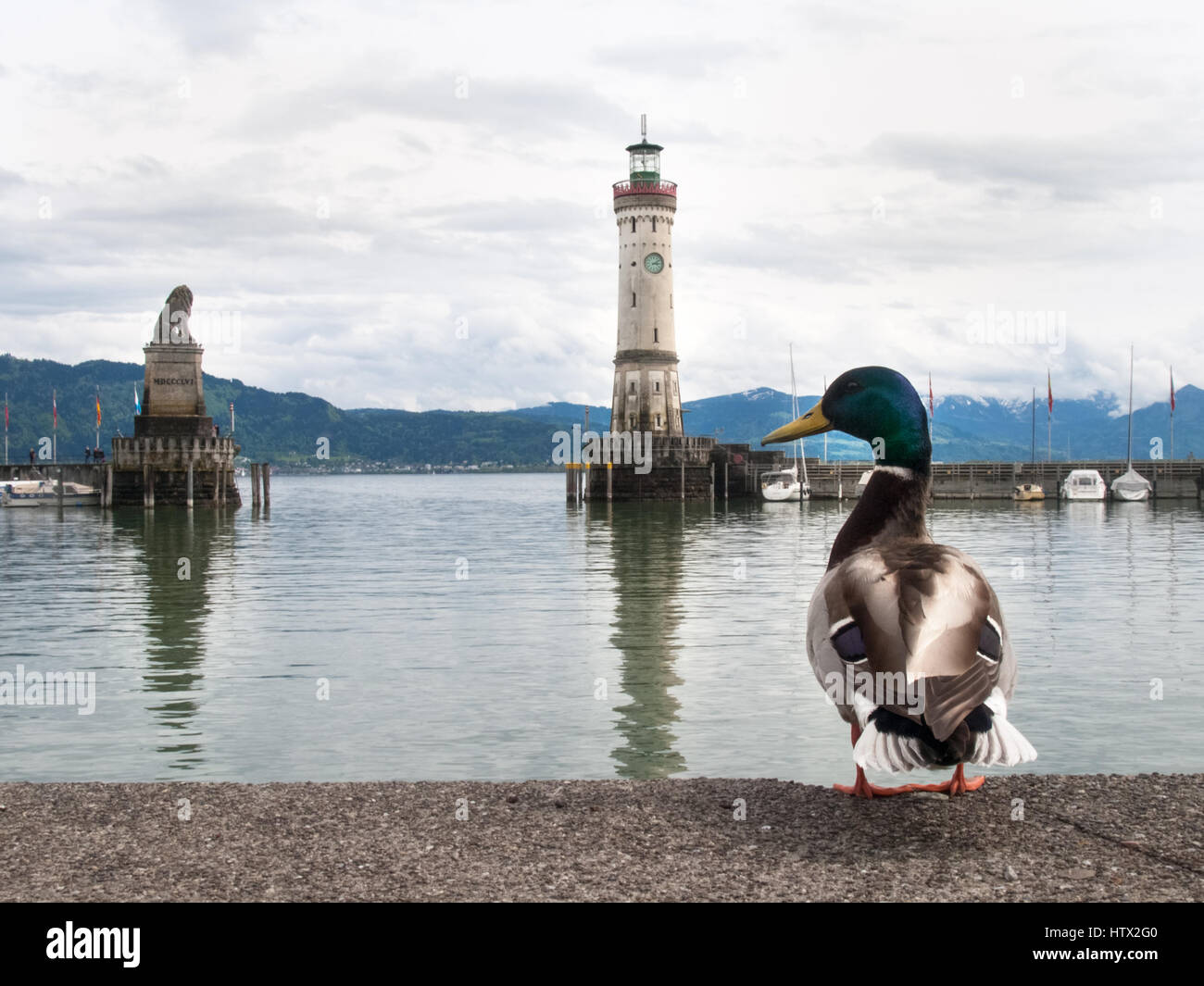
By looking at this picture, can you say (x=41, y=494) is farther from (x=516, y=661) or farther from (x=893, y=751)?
(x=893, y=751)

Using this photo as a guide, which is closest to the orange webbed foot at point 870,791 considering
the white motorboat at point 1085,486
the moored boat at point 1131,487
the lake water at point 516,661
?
the lake water at point 516,661

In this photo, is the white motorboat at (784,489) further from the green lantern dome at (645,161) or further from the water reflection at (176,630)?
the water reflection at (176,630)

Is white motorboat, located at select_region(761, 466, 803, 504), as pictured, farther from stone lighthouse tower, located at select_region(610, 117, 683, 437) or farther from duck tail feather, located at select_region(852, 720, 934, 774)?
duck tail feather, located at select_region(852, 720, 934, 774)

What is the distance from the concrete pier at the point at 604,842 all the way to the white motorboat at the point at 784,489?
87.0 meters

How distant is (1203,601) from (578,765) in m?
21.8

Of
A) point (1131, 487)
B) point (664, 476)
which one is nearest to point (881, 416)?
point (664, 476)

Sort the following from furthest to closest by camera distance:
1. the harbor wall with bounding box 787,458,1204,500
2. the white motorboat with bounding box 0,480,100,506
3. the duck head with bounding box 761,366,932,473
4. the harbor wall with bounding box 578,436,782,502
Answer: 1. the harbor wall with bounding box 787,458,1204,500
2. the white motorboat with bounding box 0,480,100,506
3. the harbor wall with bounding box 578,436,782,502
4. the duck head with bounding box 761,366,932,473

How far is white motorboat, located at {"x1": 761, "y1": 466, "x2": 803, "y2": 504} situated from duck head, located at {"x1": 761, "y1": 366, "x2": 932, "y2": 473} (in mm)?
86779

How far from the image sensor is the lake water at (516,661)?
14305 millimetres

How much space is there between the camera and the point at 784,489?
9550cm

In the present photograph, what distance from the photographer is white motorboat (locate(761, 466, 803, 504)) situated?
95.5 m

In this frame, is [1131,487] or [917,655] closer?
[917,655]

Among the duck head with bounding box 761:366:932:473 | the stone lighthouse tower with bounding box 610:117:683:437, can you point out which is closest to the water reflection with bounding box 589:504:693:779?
the duck head with bounding box 761:366:932:473

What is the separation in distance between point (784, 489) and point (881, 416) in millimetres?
87286
